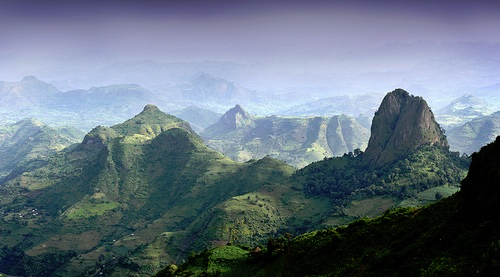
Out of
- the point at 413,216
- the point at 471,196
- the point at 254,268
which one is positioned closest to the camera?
the point at 471,196

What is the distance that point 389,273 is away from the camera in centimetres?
4381

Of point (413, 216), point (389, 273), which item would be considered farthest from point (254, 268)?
point (389, 273)

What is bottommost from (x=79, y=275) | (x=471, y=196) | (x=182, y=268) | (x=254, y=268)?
(x=79, y=275)

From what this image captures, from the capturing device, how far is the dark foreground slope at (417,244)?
1437 inches

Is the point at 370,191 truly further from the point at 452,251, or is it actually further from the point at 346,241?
the point at 452,251

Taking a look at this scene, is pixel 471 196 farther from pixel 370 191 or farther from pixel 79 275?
pixel 79 275

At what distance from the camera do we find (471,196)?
4250 cm

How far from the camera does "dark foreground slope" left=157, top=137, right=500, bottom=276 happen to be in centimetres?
3650

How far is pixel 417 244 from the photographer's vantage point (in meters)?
46.6

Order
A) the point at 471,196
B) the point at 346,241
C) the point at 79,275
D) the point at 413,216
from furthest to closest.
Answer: the point at 79,275 < the point at 346,241 < the point at 413,216 < the point at 471,196

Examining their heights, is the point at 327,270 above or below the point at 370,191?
above

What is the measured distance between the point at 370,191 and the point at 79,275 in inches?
6430

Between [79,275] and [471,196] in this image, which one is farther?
[79,275]

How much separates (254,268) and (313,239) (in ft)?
→ 60.2
